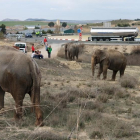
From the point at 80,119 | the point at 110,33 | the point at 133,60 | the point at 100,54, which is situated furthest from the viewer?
the point at 110,33

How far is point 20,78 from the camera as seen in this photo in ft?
26.7

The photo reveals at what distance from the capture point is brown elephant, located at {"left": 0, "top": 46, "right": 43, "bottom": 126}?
8180mm

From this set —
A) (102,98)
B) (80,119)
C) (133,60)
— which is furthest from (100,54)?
(133,60)

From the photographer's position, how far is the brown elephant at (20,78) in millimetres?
8180

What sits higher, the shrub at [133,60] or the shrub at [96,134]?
the shrub at [96,134]

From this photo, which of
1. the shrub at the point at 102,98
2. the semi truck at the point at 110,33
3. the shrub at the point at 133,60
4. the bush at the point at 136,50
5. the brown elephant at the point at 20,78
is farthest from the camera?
the semi truck at the point at 110,33

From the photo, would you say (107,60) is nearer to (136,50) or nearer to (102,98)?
(102,98)

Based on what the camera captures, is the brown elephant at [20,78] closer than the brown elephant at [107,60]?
Yes

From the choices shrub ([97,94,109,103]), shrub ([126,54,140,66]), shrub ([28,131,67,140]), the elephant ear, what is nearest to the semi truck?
shrub ([126,54,140,66])

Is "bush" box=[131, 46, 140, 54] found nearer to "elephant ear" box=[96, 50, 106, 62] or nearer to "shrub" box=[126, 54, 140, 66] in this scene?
"shrub" box=[126, 54, 140, 66]

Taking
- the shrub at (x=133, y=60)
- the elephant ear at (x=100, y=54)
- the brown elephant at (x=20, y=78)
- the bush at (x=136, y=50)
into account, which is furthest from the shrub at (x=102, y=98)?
the bush at (x=136, y=50)

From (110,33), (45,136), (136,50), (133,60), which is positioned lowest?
(133,60)

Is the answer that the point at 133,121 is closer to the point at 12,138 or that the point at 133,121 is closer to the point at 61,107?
the point at 61,107

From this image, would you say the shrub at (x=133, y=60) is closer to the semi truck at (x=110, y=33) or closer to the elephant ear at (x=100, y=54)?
the semi truck at (x=110, y=33)
